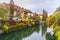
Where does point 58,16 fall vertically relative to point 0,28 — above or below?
above

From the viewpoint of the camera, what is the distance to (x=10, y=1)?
3434 cm

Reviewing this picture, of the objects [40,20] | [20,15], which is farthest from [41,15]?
[20,15]

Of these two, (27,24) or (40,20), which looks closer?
(27,24)

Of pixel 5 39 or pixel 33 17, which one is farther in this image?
pixel 33 17

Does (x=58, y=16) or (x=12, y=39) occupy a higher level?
(x=58, y=16)

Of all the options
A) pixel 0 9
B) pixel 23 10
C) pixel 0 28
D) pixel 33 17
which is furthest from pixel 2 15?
pixel 33 17

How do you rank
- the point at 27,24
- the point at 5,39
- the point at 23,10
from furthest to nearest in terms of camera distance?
the point at 23,10
the point at 27,24
the point at 5,39

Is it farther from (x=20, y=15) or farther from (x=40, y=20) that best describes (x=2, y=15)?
(x=40, y=20)

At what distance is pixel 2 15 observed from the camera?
24.3 meters

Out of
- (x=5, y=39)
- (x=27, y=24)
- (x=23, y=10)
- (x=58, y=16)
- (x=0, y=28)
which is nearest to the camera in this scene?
(x=58, y=16)

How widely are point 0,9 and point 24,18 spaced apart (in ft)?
42.8

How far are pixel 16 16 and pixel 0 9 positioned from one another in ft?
36.9

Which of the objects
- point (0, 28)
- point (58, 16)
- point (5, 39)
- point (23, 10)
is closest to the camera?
point (58, 16)

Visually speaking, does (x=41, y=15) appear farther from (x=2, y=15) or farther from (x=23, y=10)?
(x=2, y=15)
